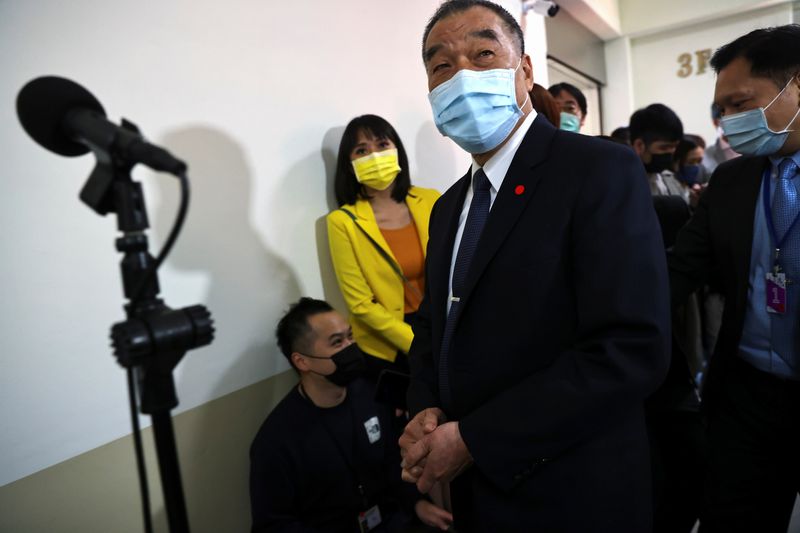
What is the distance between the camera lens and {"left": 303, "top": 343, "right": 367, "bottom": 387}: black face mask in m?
1.71

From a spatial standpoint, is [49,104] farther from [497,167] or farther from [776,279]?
[776,279]

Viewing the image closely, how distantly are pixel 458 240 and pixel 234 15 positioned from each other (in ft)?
4.14

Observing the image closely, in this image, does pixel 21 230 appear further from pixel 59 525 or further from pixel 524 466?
pixel 524 466

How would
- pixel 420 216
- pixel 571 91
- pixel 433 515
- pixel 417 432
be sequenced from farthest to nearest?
pixel 571 91 < pixel 420 216 < pixel 433 515 < pixel 417 432

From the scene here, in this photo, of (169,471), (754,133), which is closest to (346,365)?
(169,471)

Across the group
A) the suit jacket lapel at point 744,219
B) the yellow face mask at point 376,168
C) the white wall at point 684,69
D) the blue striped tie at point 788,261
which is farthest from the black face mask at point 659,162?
the white wall at point 684,69

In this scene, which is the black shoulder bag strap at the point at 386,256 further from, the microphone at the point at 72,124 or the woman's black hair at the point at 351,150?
the microphone at the point at 72,124

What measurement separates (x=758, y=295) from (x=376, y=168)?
1.37 meters

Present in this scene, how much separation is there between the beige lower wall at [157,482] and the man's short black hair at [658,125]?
2.16m

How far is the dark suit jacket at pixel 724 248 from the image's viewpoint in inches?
55.6

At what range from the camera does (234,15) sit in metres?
1.72

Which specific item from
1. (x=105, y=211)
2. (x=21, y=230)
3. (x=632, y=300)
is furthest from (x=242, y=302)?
(x=632, y=300)

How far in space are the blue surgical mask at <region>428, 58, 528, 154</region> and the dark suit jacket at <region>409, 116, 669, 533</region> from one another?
0.11m

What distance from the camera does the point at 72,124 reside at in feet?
2.18
